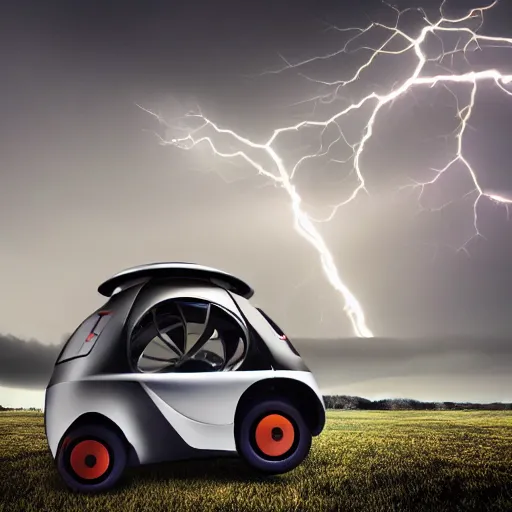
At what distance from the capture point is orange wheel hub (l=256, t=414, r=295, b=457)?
16.6ft

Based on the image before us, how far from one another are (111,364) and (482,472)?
139 inches

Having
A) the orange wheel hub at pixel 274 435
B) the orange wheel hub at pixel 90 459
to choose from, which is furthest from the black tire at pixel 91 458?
the orange wheel hub at pixel 274 435

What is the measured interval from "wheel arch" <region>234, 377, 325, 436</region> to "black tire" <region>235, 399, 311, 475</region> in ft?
0.23

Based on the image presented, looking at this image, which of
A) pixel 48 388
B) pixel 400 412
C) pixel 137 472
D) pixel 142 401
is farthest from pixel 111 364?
pixel 400 412

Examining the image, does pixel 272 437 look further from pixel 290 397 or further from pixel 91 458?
pixel 91 458

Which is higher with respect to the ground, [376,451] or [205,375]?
[205,375]

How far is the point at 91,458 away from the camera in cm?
482

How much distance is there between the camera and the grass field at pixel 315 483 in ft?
14.6

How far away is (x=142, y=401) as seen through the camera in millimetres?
4914

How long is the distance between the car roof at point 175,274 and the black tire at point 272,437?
3.94ft

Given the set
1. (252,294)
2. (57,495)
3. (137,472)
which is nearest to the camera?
(57,495)

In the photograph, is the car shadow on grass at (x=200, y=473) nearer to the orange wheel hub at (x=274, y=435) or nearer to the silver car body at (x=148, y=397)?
the orange wheel hub at (x=274, y=435)

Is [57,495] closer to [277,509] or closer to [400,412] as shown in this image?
[277,509]

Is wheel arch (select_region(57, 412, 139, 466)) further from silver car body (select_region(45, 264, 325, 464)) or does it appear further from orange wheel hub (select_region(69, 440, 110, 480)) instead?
orange wheel hub (select_region(69, 440, 110, 480))
